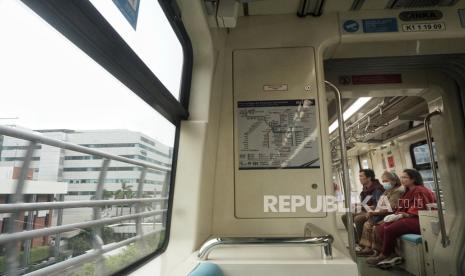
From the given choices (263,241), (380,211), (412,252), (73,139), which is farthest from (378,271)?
(73,139)

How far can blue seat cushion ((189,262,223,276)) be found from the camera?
3.40 ft

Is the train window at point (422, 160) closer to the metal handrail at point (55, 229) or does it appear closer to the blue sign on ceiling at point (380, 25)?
the blue sign on ceiling at point (380, 25)

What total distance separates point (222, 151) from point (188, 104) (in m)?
0.39

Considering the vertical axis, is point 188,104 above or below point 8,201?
above

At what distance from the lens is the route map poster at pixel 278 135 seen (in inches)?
70.7

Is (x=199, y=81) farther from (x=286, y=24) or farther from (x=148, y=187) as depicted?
(x=148, y=187)

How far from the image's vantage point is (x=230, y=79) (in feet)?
6.44

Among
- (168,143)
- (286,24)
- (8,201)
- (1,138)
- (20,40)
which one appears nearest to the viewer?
(20,40)

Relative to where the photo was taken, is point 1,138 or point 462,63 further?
point 462,63

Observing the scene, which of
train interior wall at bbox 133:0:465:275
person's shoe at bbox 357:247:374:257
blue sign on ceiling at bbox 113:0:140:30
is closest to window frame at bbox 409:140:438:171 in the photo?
person's shoe at bbox 357:247:374:257

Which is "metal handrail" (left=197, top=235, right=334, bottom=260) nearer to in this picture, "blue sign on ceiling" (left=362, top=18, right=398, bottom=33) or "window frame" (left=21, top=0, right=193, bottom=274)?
"window frame" (left=21, top=0, right=193, bottom=274)

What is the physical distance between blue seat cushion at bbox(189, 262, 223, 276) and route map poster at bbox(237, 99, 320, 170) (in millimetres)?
728

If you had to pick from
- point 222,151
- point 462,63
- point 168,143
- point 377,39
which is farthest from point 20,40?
point 462,63

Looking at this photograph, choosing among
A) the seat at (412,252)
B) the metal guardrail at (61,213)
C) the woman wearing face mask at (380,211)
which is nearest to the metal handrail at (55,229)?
the metal guardrail at (61,213)
